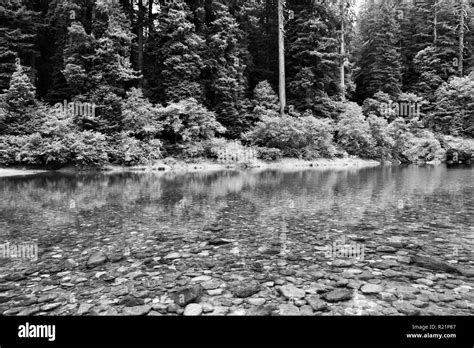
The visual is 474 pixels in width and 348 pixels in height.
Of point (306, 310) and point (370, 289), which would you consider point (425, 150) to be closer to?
point (370, 289)

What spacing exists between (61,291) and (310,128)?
953 inches

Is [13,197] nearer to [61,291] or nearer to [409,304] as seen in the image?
[61,291]

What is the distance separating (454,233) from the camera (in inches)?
226

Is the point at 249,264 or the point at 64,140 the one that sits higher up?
the point at 64,140

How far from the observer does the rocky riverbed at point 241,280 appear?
309cm

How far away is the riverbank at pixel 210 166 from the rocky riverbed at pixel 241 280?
16760 mm

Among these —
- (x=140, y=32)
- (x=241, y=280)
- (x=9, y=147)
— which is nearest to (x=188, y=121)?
(x=140, y=32)

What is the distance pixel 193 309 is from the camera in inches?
121

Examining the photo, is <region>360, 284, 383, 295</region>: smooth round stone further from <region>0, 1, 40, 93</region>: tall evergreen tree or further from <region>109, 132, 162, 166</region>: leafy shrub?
<region>0, 1, 40, 93</region>: tall evergreen tree

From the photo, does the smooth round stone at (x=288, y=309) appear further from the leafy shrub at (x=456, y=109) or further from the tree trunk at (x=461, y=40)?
the tree trunk at (x=461, y=40)

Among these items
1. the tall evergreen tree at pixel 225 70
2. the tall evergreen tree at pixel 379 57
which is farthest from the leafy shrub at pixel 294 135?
the tall evergreen tree at pixel 379 57

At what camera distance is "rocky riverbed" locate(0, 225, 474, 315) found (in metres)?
3.09

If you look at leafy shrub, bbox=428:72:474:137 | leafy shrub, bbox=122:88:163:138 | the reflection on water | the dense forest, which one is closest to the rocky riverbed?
the reflection on water
